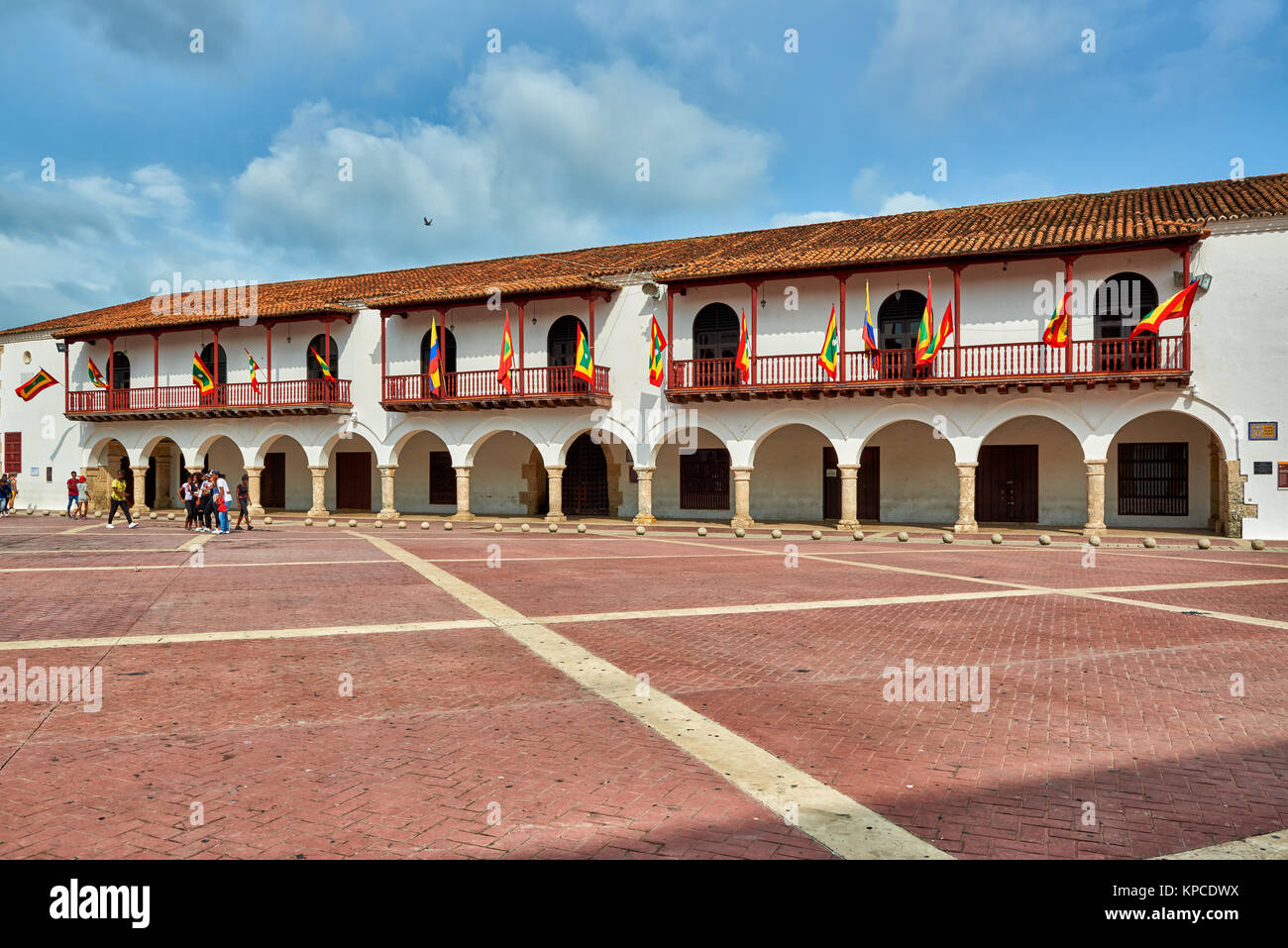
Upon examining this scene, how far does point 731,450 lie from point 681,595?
13.7 m

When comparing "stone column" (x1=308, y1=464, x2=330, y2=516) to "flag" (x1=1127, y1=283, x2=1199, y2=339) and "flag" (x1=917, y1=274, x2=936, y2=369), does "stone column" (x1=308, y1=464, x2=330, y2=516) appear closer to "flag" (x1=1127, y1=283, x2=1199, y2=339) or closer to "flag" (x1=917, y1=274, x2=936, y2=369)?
"flag" (x1=917, y1=274, x2=936, y2=369)

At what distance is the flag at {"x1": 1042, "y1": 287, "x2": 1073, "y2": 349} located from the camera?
19469 millimetres

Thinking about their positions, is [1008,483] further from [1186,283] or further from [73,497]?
[73,497]

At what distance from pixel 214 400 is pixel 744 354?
18.5m

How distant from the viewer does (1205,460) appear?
22000 millimetres

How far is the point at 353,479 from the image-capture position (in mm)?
31531

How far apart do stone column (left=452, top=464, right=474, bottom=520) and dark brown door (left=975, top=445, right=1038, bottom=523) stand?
15219mm

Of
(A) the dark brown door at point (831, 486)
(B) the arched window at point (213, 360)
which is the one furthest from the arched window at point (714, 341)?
(B) the arched window at point (213, 360)

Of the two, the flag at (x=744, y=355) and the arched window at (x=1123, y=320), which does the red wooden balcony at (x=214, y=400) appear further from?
the arched window at (x=1123, y=320)

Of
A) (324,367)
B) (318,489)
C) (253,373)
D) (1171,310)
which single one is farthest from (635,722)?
(253,373)

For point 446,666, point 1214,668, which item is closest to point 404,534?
point 446,666

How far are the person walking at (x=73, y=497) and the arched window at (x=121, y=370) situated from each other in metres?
3.68

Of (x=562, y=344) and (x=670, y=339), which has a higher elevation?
(x=562, y=344)
